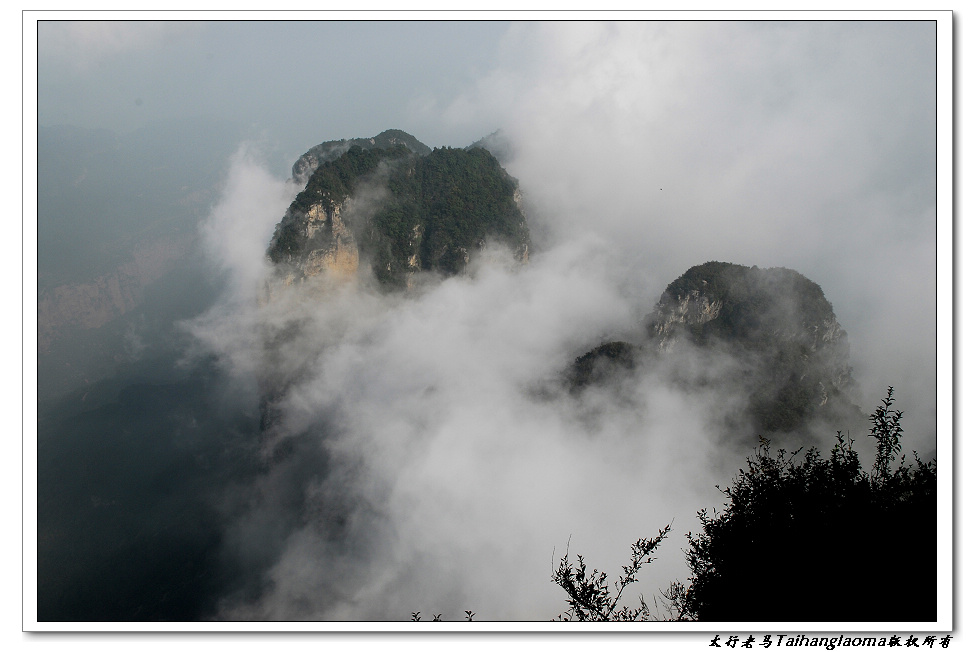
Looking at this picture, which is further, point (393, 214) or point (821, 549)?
point (393, 214)

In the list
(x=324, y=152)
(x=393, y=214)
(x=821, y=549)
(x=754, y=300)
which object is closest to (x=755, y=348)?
(x=754, y=300)

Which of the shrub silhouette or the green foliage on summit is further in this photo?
the green foliage on summit

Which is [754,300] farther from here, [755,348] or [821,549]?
[821,549]

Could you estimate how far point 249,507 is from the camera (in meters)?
20.2

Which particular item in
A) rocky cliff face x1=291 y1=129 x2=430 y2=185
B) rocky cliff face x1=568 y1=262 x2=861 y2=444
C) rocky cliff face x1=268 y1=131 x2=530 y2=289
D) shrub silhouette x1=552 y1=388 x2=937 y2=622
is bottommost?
shrub silhouette x1=552 y1=388 x2=937 y2=622

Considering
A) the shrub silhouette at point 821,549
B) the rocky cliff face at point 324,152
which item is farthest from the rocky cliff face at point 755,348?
the rocky cliff face at point 324,152

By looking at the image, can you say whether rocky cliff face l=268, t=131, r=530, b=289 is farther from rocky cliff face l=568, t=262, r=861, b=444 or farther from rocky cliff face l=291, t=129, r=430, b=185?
rocky cliff face l=568, t=262, r=861, b=444

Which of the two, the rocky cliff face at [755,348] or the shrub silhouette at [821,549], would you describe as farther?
the rocky cliff face at [755,348]

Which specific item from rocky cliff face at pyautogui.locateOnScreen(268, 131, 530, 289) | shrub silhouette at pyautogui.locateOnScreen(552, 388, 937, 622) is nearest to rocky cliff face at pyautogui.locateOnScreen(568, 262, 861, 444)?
rocky cliff face at pyautogui.locateOnScreen(268, 131, 530, 289)

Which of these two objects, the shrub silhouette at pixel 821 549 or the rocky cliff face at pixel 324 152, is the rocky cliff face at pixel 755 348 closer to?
the shrub silhouette at pixel 821 549

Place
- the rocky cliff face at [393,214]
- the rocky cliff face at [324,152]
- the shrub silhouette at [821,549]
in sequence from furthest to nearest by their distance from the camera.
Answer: the rocky cliff face at [324,152] < the rocky cliff face at [393,214] < the shrub silhouette at [821,549]
